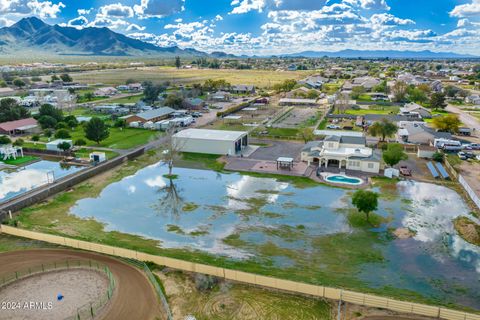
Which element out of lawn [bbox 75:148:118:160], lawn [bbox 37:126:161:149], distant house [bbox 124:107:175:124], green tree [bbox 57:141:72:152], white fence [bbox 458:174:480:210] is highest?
distant house [bbox 124:107:175:124]

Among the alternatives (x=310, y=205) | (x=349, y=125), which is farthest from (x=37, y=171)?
(x=349, y=125)


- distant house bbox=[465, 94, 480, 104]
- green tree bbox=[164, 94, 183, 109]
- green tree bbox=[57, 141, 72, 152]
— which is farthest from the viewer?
distant house bbox=[465, 94, 480, 104]

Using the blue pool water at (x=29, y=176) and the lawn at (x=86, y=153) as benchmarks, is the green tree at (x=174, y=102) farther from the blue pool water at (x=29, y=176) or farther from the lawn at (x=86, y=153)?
the blue pool water at (x=29, y=176)

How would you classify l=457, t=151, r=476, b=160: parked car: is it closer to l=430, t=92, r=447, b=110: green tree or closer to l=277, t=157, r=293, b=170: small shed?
l=277, t=157, r=293, b=170: small shed

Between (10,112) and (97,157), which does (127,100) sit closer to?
(10,112)

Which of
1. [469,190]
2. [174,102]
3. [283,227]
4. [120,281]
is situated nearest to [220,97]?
[174,102]

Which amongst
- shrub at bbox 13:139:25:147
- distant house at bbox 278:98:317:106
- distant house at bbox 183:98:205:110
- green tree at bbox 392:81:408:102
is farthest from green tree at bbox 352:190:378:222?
green tree at bbox 392:81:408:102

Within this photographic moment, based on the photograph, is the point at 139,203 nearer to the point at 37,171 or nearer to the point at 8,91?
the point at 37,171
